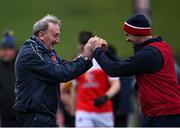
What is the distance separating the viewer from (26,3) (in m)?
24.4

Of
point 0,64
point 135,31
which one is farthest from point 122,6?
point 135,31

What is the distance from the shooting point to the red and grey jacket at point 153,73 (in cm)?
945

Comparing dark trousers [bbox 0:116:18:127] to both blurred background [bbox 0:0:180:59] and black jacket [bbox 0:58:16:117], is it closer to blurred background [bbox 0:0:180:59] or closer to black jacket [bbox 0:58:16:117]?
black jacket [bbox 0:58:16:117]

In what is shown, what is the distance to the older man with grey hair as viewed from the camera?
9.45 meters

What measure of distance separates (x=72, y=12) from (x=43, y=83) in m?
15.1

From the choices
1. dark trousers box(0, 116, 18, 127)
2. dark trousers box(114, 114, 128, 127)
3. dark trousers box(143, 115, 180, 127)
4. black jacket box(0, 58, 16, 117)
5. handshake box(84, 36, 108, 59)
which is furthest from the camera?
dark trousers box(114, 114, 128, 127)

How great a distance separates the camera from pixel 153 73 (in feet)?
31.0

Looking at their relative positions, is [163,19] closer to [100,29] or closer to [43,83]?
[100,29]

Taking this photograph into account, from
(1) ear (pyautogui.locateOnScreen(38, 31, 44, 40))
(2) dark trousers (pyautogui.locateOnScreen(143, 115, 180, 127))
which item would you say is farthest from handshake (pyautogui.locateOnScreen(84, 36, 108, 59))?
(2) dark trousers (pyautogui.locateOnScreen(143, 115, 180, 127))

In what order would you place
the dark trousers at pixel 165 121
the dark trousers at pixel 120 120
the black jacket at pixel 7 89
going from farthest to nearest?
1. the dark trousers at pixel 120 120
2. the black jacket at pixel 7 89
3. the dark trousers at pixel 165 121

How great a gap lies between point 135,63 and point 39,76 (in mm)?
1098

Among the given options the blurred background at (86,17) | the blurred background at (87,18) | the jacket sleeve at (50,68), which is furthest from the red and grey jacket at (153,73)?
the blurred background at (86,17)

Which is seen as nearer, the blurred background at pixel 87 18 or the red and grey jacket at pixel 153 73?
the red and grey jacket at pixel 153 73

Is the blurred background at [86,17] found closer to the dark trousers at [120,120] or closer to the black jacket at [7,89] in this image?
the dark trousers at [120,120]
